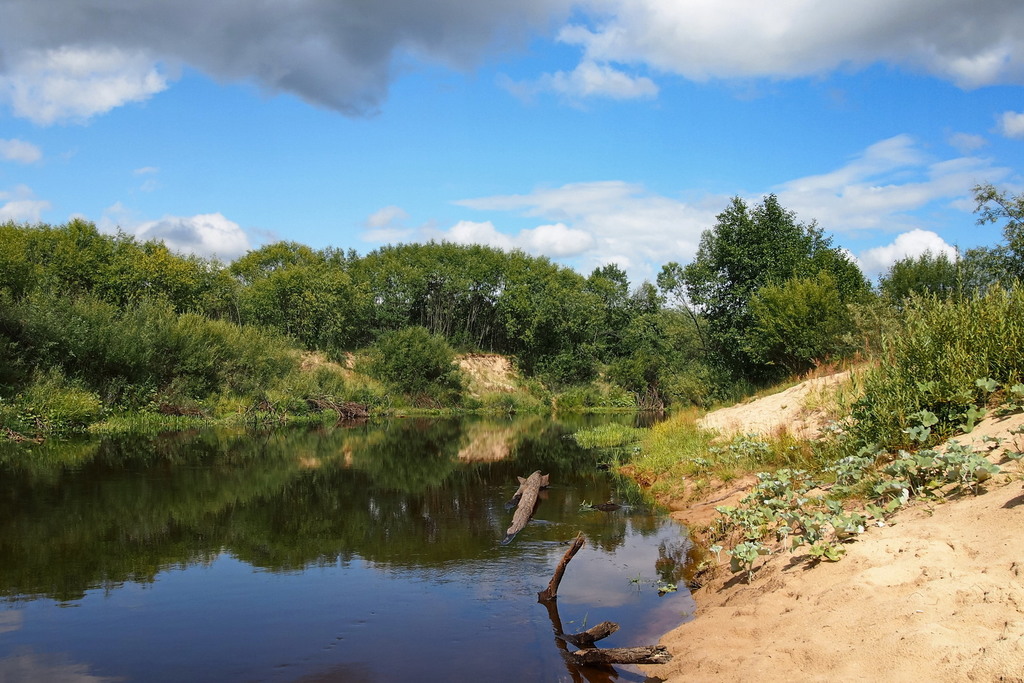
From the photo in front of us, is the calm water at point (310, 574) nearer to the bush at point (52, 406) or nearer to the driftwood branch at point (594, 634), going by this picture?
the driftwood branch at point (594, 634)

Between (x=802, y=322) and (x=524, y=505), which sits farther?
(x=802, y=322)

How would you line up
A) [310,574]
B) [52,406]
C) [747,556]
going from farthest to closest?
1. [52,406]
2. [310,574]
3. [747,556]

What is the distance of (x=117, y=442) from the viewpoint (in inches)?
1091

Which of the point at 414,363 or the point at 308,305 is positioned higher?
the point at 308,305

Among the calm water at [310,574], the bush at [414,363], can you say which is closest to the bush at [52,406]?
the calm water at [310,574]

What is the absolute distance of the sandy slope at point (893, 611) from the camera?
541cm

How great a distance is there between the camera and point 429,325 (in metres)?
62.2

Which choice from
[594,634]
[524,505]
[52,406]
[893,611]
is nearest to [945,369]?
[893,611]

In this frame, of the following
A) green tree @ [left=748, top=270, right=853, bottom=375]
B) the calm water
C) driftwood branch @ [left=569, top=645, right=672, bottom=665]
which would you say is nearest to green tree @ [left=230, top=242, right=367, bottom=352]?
green tree @ [left=748, top=270, right=853, bottom=375]

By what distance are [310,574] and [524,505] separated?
439cm

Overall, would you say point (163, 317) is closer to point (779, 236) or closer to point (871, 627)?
point (779, 236)

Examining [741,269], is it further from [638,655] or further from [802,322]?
[638,655]

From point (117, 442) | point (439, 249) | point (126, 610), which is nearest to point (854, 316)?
point (126, 610)

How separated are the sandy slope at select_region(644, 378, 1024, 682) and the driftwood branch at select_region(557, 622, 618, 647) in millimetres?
567
